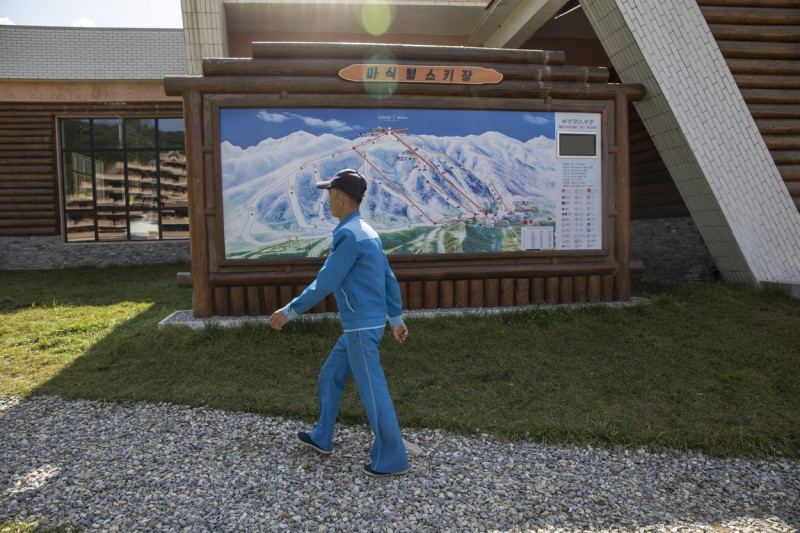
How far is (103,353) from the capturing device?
6.75 m

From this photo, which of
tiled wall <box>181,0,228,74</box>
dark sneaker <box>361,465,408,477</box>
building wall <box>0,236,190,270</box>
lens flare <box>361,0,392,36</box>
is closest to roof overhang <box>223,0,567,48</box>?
lens flare <box>361,0,392,36</box>

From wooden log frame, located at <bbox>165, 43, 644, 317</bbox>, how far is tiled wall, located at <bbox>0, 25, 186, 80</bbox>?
31.2ft

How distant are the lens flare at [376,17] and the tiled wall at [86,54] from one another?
18.7 ft

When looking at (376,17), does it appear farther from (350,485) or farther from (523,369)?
(350,485)

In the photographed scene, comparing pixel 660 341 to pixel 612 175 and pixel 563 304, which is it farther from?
pixel 612 175

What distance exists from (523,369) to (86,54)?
1554 cm

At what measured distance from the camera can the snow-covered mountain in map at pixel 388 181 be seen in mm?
7488

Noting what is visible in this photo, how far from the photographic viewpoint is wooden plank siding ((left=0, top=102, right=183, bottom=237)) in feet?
51.1

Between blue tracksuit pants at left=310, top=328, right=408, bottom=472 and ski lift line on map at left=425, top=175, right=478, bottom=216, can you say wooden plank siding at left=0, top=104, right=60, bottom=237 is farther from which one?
blue tracksuit pants at left=310, top=328, right=408, bottom=472

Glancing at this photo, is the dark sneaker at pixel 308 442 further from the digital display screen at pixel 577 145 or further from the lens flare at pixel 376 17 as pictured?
the lens flare at pixel 376 17

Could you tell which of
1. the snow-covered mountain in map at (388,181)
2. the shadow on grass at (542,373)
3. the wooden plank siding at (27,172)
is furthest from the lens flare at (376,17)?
the wooden plank siding at (27,172)

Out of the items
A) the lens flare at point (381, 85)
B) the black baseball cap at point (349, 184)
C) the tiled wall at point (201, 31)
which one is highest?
the tiled wall at point (201, 31)

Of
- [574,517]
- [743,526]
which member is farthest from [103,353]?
[743,526]

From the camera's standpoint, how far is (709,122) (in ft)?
27.5
